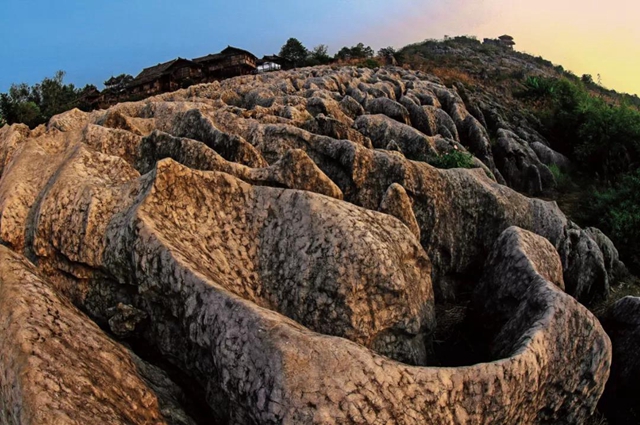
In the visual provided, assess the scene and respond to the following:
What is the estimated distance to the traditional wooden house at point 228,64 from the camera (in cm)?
10069

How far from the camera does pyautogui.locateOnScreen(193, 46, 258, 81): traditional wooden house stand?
100688mm

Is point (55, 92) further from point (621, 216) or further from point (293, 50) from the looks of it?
point (621, 216)

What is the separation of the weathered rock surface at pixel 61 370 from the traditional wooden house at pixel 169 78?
303ft

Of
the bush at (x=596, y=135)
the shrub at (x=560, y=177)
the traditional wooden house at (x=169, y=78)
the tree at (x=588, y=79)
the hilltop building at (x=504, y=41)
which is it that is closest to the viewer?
the shrub at (x=560, y=177)

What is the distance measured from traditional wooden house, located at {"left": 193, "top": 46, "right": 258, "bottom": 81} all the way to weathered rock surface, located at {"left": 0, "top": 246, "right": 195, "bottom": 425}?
322 ft

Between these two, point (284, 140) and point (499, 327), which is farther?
point (284, 140)

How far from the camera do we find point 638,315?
33.1ft

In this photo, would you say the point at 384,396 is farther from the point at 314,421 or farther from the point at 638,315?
the point at 638,315

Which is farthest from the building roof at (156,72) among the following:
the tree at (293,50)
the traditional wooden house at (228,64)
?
the tree at (293,50)

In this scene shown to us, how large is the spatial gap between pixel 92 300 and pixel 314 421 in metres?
4.80

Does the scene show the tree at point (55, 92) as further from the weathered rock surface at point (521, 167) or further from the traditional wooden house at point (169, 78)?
the weathered rock surface at point (521, 167)

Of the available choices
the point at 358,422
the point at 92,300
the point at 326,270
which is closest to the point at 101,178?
the point at 92,300

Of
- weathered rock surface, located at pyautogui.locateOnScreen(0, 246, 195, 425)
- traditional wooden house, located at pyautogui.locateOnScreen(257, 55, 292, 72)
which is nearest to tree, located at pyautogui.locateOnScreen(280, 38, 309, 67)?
traditional wooden house, located at pyautogui.locateOnScreen(257, 55, 292, 72)

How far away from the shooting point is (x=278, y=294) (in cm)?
827
